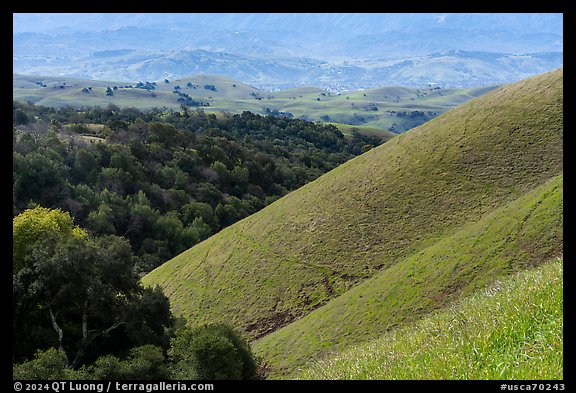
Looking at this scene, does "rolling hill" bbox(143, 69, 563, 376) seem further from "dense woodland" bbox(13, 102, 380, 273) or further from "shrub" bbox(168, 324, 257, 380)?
"dense woodland" bbox(13, 102, 380, 273)

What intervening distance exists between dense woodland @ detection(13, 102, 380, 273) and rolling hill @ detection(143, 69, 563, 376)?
60.7 ft

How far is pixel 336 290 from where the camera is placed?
103 ft

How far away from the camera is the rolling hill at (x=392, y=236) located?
26.2m

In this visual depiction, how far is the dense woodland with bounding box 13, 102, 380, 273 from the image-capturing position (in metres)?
71.9

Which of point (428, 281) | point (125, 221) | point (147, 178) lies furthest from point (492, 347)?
point (147, 178)

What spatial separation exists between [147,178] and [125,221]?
19223 millimetres

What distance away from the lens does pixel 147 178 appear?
92.7 metres

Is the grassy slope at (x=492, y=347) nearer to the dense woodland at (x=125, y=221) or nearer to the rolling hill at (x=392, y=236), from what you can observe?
the dense woodland at (x=125, y=221)

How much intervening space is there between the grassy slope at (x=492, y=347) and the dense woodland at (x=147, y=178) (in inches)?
1768

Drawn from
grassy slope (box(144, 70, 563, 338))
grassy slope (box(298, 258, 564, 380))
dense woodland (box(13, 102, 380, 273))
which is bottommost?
dense woodland (box(13, 102, 380, 273))

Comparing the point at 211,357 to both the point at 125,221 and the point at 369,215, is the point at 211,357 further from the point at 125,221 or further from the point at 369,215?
the point at 125,221

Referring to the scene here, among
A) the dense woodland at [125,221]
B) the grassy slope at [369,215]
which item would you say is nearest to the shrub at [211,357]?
the dense woodland at [125,221]

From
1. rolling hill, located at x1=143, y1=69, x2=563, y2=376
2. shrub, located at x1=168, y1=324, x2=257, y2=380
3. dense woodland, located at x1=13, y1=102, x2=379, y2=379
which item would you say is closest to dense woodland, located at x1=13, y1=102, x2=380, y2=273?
dense woodland, located at x1=13, y1=102, x2=379, y2=379
